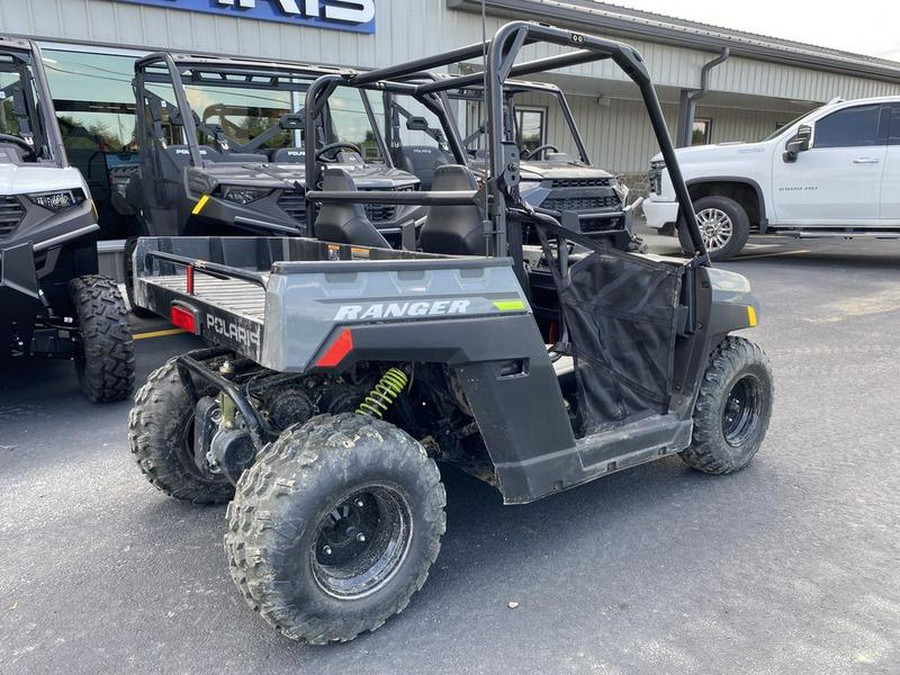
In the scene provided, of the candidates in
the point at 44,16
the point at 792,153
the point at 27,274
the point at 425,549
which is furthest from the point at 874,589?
the point at 44,16

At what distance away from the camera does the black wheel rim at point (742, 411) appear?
3887 millimetres

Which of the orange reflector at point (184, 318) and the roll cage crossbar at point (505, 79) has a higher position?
the roll cage crossbar at point (505, 79)

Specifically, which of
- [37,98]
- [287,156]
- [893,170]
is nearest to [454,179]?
[37,98]

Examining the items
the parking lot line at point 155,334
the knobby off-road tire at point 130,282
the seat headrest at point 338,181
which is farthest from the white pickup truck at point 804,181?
the seat headrest at point 338,181

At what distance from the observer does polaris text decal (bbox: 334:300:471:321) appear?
236 cm

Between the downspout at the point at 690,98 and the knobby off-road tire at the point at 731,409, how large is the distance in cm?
1248

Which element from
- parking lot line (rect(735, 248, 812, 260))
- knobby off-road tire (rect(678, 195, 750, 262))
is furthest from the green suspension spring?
parking lot line (rect(735, 248, 812, 260))

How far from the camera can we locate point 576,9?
40.8 ft

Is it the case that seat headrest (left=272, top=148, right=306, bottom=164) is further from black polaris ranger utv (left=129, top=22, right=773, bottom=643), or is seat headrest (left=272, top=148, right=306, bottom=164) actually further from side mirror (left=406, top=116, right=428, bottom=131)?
black polaris ranger utv (left=129, top=22, right=773, bottom=643)

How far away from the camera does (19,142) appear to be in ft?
17.6

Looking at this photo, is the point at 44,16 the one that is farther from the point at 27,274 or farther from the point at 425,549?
the point at 425,549

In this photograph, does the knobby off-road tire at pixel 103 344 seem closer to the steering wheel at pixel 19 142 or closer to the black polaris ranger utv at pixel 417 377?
the steering wheel at pixel 19 142

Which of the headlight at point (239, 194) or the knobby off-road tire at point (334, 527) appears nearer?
the knobby off-road tire at point (334, 527)

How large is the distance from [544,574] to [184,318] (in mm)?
1745
